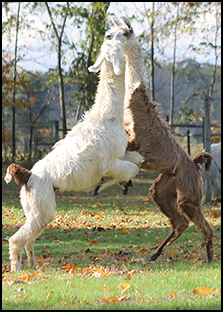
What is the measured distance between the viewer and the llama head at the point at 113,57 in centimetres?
471

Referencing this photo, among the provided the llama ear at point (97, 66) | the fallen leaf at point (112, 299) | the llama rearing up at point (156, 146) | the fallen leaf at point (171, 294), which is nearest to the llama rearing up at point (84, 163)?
the llama ear at point (97, 66)

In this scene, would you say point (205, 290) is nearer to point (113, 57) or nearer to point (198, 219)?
point (198, 219)

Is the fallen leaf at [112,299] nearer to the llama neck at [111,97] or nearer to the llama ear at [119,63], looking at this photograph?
the llama neck at [111,97]

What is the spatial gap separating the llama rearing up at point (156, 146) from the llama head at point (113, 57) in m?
0.20

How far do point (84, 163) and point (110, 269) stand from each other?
1274 mm

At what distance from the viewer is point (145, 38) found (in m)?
19.9

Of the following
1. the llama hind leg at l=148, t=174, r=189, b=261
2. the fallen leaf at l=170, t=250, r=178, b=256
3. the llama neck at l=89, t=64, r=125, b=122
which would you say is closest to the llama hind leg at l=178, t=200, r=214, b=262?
the llama hind leg at l=148, t=174, r=189, b=261

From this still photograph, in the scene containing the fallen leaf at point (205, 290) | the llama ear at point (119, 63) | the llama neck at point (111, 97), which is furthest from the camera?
the llama neck at point (111, 97)

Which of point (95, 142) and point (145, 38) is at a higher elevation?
point (145, 38)

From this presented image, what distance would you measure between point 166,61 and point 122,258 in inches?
934

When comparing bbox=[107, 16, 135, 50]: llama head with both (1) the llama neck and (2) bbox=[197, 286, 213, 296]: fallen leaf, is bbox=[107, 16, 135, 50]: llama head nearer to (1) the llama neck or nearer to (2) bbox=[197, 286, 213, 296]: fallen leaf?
(1) the llama neck

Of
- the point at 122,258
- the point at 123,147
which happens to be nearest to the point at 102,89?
the point at 123,147

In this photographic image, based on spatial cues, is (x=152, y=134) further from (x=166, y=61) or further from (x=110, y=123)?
(x=166, y=61)

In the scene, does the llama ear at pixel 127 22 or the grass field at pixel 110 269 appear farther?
the llama ear at pixel 127 22
